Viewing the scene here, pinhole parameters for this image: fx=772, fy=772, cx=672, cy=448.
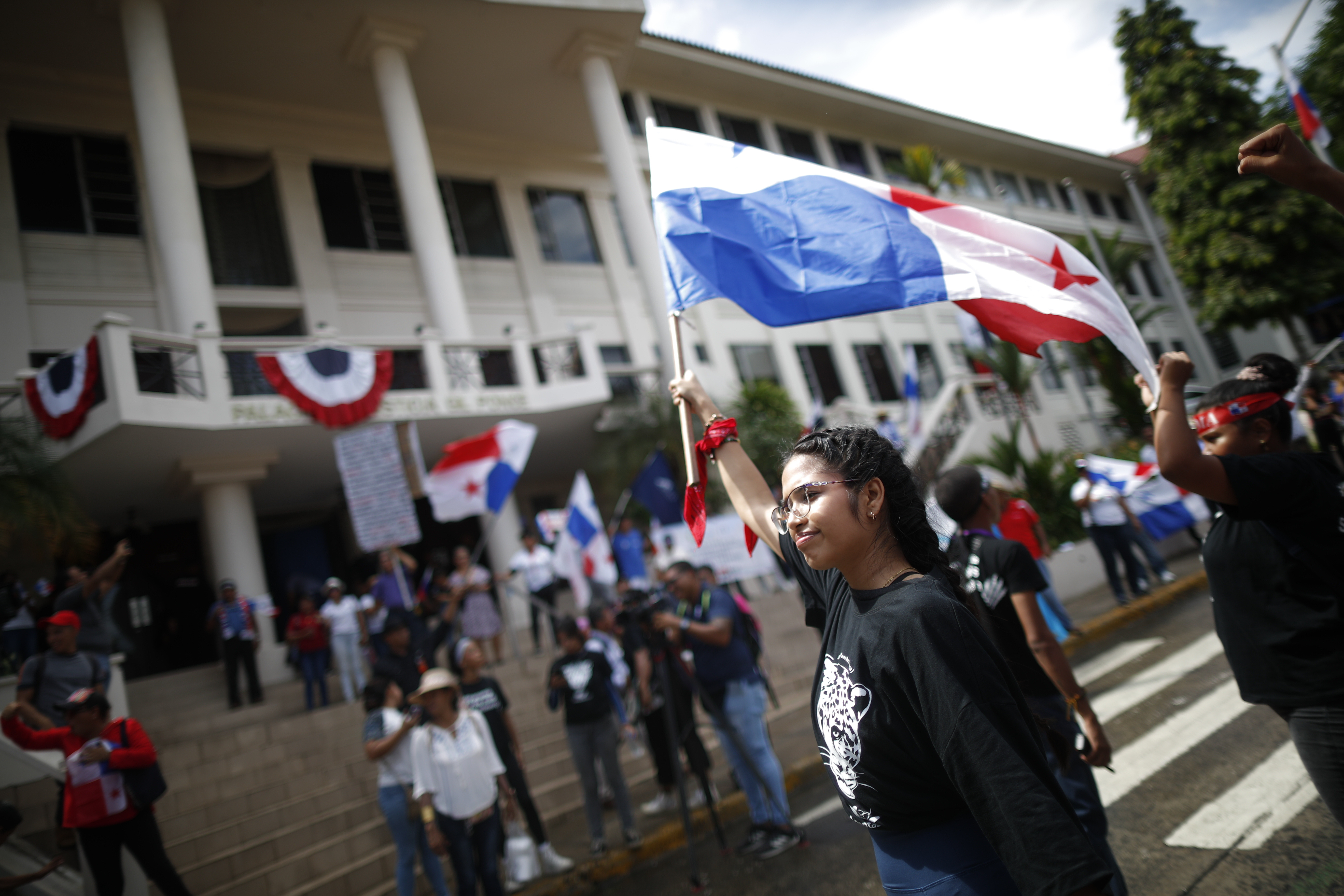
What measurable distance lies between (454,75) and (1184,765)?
1981 centimetres

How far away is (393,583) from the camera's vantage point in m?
10.6

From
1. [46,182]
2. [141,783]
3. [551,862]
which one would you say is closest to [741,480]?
[551,862]

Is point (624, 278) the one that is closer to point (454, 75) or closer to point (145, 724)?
point (454, 75)

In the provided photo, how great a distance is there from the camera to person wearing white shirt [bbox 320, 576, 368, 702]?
33.5 ft

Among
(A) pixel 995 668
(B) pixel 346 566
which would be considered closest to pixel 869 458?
(A) pixel 995 668

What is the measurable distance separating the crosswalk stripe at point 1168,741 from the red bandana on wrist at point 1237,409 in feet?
8.90

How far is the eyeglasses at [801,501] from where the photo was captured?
1814 millimetres

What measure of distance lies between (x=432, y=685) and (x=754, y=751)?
2.19m

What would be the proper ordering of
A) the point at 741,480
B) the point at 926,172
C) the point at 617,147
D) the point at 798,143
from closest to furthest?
1. the point at 741,480
2. the point at 617,147
3. the point at 926,172
4. the point at 798,143

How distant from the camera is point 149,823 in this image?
5148 millimetres

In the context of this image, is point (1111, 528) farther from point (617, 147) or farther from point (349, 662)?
point (617, 147)

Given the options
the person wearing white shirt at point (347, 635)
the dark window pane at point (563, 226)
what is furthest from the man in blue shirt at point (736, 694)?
the dark window pane at point (563, 226)

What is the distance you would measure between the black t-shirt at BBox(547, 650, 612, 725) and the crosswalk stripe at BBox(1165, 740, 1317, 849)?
12.7ft

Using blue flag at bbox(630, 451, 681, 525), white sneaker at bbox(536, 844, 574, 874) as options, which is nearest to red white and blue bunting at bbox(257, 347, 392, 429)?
blue flag at bbox(630, 451, 681, 525)
